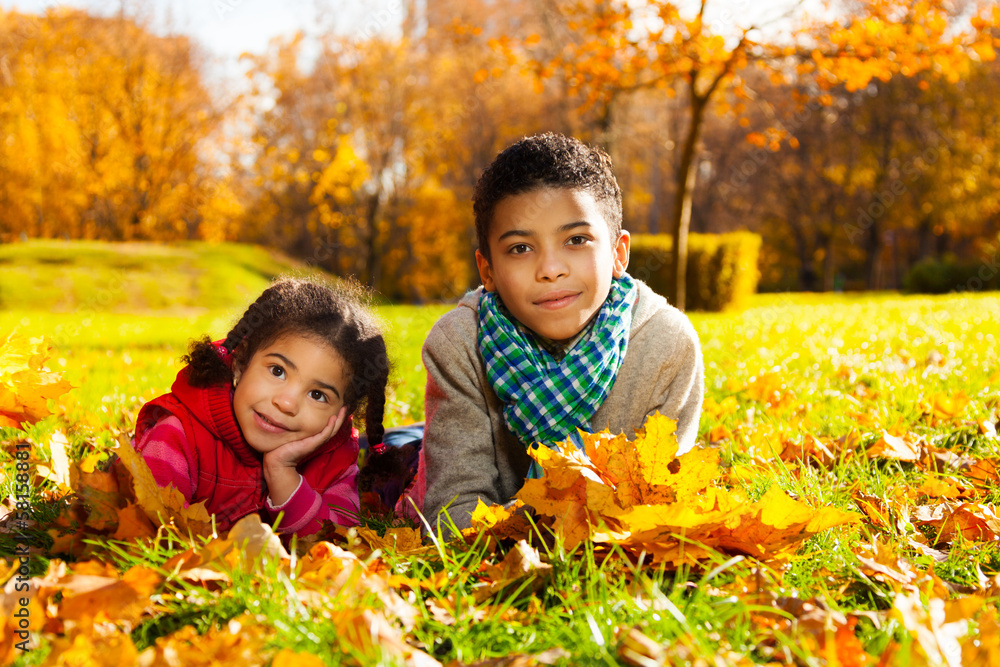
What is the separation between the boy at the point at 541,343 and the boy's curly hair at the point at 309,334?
214 mm

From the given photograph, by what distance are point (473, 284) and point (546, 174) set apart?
82.0 ft

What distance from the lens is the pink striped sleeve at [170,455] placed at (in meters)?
1.98

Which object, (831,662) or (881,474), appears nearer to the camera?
(831,662)

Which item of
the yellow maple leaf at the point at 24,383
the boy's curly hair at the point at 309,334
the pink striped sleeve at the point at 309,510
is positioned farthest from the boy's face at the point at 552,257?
the yellow maple leaf at the point at 24,383

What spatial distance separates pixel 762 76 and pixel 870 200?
1138cm

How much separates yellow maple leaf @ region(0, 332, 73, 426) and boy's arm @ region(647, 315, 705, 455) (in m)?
1.82

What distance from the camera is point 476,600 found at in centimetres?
146

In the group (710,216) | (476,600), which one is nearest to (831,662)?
(476,600)

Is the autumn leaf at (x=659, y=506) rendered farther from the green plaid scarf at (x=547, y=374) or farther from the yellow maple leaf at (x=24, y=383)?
the yellow maple leaf at (x=24, y=383)

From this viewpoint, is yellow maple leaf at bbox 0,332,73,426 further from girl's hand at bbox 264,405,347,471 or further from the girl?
girl's hand at bbox 264,405,347,471

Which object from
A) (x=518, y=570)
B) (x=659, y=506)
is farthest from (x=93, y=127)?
(x=659, y=506)

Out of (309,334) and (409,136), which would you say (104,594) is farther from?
(409,136)

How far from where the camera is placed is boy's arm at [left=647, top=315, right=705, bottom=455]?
2242 mm

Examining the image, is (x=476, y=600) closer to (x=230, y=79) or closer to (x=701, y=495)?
(x=701, y=495)
